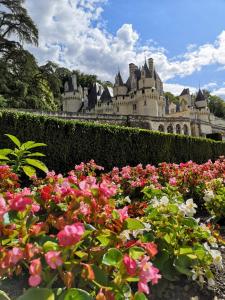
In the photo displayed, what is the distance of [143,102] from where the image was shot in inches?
2018

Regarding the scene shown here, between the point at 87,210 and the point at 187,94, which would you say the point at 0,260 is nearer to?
the point at 87,210

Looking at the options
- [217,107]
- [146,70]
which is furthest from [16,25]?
[217,107]

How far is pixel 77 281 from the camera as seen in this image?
198 centimetres

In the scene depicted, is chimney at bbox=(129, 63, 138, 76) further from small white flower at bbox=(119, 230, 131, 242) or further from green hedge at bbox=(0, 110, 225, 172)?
small white flower at bbox=(119, 230, 131, 242)

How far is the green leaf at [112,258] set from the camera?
181 centimetres

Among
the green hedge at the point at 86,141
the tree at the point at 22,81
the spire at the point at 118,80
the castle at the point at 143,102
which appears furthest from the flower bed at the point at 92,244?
the spire at the point at 118,80

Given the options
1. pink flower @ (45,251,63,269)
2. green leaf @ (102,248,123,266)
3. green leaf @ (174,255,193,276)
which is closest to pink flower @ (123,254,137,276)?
green leaf @ (102,248,123,266)

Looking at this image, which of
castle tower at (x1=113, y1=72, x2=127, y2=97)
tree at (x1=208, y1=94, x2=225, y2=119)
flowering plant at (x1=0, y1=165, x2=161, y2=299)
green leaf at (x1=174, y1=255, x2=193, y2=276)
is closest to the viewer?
flowering plant at (x1=0, y1=165, x2=161, y2=299)

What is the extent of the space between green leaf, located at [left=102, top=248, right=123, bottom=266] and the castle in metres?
38.0

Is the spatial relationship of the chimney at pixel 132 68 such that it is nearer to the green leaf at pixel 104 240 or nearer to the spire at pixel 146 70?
the spire at pixel 146 70

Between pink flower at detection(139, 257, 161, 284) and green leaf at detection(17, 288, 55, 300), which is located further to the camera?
pink flower at detection(139, 257, 161, 284)

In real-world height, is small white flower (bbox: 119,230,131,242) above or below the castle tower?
below

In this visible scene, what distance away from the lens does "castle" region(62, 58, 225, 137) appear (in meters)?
45.2

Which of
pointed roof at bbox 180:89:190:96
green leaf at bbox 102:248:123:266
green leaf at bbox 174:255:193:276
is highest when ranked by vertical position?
pointed roof at bbox 180:89:190:96
